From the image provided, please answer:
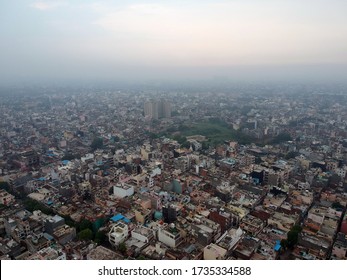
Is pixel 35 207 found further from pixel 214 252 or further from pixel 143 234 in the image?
pixel 214 252

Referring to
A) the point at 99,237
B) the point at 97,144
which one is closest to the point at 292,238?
the point at 99,237

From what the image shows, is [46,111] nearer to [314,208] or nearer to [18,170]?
[18,170]

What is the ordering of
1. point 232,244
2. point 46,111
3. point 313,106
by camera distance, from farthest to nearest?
point 313,106, point 46,111, point 232,244

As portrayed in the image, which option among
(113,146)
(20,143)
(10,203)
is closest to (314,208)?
(10,203)

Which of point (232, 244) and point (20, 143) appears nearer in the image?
point (232, 244)

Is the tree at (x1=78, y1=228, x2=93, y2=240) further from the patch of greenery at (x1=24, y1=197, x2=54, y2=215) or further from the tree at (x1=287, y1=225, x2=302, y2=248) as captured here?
the tree at (x1=287, y1=225, x2=302, y2=248)

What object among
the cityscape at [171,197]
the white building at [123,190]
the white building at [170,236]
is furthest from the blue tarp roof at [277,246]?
the white building at [123,190]

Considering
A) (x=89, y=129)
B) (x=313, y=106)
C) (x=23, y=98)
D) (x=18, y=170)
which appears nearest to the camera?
(x=18, y=170)

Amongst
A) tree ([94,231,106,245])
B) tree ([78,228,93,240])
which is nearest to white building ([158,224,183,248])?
tree ([94,231,106,245])
